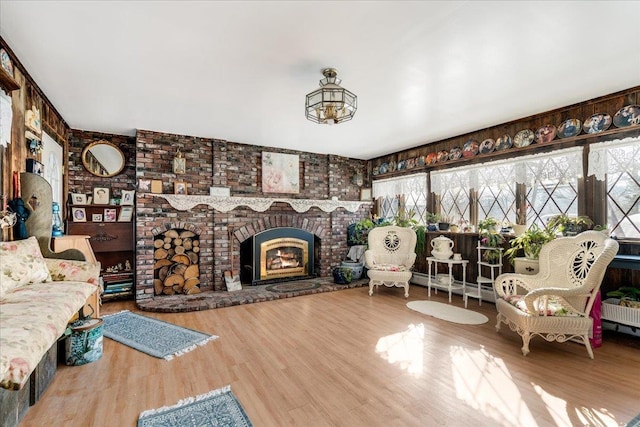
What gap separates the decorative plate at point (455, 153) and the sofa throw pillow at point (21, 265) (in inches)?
202

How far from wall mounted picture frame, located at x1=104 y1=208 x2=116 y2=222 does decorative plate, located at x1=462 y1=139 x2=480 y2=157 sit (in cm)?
542

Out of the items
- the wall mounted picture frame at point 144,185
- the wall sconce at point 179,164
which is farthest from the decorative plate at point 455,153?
the wall mounted picture frame at point 144,185

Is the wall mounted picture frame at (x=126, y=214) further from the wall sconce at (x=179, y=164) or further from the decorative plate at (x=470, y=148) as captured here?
the decorative plate at (x=470, y=148)

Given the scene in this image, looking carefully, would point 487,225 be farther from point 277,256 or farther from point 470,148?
point 277,256

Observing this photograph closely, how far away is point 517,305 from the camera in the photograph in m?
2.79

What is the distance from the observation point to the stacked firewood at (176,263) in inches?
177

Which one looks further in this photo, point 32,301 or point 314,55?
point 314,55

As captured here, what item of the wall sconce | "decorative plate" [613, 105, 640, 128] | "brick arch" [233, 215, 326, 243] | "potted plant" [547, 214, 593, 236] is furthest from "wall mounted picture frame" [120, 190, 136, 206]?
"decorative plate" [613, 105, 640, 128]

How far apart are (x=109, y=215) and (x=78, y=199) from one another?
0.43 meters

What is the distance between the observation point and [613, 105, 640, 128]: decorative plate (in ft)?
9.76

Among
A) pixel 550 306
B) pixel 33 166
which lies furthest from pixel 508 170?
pixel 33 166

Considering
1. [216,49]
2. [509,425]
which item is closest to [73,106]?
[216,49]

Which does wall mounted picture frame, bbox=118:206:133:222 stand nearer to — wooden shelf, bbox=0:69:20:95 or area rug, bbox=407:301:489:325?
wooden shelf, bbox=0:69:20:95

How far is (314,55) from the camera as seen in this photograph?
2.33 m
